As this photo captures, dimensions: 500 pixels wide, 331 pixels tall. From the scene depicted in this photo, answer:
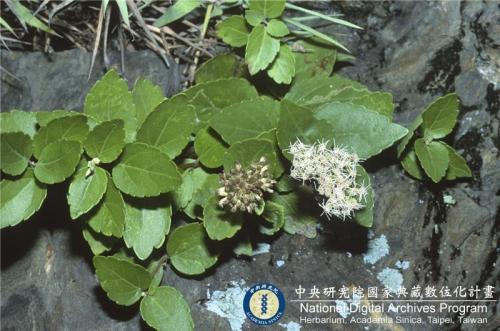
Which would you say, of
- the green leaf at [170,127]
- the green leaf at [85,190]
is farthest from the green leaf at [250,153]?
the green leaf at [85,190]

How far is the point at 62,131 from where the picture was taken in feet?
6.04

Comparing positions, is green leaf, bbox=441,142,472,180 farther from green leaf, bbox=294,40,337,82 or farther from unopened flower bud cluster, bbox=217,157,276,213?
unopened flower bud cluster, bbox=217,157,276,213

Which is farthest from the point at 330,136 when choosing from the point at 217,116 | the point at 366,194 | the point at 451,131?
the point at 451,131

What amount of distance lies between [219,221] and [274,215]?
19 centimetres

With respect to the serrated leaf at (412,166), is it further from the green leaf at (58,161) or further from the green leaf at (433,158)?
the green leaf at (58,161)

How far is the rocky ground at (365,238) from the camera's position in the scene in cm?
201

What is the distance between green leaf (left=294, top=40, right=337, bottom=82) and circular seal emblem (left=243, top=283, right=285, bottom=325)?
771mm

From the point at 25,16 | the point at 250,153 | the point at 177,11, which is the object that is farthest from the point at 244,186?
the point at 25,16

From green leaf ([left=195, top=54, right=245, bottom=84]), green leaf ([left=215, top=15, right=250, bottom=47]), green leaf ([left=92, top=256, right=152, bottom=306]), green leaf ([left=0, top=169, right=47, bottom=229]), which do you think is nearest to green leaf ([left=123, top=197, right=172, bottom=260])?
green leaf ([left=92, top=256, right=152, bottom=306])

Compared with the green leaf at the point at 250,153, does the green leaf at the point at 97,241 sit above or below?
below

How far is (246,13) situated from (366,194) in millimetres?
786

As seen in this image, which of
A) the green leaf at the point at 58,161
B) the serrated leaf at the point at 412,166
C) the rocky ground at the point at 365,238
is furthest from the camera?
the serrated leaf at the point at 412,166

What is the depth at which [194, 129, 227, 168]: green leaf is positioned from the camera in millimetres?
2008

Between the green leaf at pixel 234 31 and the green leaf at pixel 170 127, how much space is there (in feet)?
1.21
